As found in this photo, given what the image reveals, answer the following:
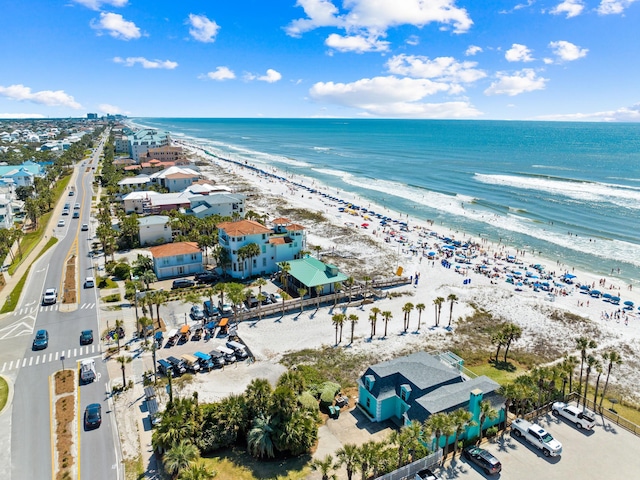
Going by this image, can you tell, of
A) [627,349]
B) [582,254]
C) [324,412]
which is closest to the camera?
[324,412]

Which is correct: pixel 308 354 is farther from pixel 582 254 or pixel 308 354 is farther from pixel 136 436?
pixel 582 254

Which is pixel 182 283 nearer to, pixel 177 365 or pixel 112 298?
pixel 112 298

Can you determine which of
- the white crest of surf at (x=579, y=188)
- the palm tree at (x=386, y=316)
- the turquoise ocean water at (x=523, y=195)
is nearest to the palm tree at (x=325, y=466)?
the palm tree at (x=386, y=316)

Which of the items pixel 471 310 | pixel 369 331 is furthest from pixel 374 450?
pixel 471 310

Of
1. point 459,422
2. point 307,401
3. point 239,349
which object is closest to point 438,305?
point 239,349

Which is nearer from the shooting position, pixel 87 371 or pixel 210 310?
pixel 87 371

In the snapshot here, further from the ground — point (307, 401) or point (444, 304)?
point (307, 401)

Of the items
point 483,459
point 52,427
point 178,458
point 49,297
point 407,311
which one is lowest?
point 52,427
